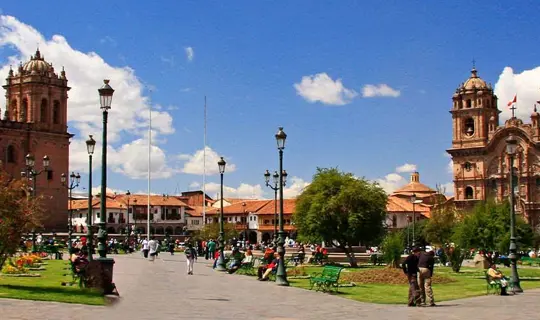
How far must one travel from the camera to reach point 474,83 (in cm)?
10800

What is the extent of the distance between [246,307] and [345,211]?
89.0ft

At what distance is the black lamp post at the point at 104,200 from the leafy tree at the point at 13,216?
187cm

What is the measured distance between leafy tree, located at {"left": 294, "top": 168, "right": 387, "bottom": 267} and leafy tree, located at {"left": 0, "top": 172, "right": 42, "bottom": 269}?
25.8 m

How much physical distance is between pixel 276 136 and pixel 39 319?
14.7 meters

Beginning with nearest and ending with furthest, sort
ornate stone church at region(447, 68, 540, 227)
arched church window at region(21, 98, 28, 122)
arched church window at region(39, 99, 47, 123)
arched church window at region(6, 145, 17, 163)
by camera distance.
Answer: arched church window at region(6, 145, 17, 163)
arched church window at region(39, 99, 47, 123)
arched church window at region(21, 98, 28, 122)
ornate stone church at region(447, 68, 540, 227)

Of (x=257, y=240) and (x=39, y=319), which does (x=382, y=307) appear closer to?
(x=39, y=319)

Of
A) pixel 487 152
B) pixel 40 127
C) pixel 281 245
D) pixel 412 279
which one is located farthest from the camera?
pixel 487 152

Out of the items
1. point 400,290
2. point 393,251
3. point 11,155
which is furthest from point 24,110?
point 400,290

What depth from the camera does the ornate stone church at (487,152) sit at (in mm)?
99938

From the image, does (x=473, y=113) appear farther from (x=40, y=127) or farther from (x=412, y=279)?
(x=412, y=279)

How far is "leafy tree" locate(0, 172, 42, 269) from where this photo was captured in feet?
66.9

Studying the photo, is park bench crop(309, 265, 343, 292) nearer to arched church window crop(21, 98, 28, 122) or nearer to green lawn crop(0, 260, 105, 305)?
green lawn crop(0, 260, 105, 305)

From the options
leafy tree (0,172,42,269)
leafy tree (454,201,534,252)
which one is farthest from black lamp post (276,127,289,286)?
leafy tree (454,201,534,252)

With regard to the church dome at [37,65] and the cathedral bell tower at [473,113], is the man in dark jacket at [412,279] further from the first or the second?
the cathedral bell tower at [473,113]
